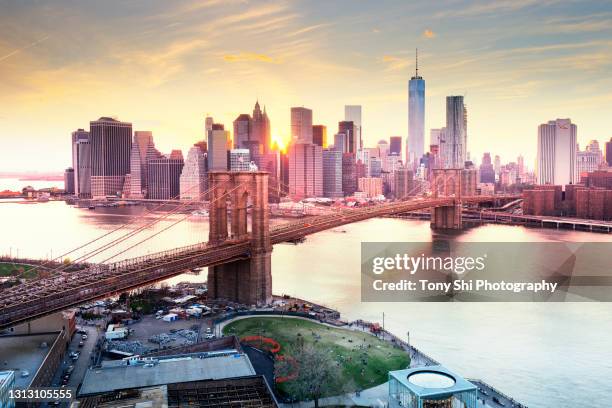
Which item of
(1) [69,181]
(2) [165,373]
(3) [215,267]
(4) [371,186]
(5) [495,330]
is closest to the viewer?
(2) [165,373]

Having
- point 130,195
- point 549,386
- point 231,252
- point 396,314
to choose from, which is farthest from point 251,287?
point 130,195

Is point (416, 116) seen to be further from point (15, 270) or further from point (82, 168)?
point (15, 270)

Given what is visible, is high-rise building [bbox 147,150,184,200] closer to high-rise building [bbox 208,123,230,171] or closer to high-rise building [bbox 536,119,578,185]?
high-rise building [bbox 208,123,230,171]

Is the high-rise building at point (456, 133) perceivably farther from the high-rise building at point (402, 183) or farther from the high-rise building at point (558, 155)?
the high-rise building at point (402, 183)

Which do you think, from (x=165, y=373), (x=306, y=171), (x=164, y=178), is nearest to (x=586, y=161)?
(x=306, y=171)

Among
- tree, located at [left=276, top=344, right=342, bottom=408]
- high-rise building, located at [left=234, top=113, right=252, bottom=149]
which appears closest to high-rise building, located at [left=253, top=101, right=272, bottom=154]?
high-rise building, located at [left=234, top=113, right=252, bottom=149]

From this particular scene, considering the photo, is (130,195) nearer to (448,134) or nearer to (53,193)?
(53,193)

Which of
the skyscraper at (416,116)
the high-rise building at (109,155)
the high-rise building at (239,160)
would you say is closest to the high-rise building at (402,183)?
the high-rise building at (239,160)
